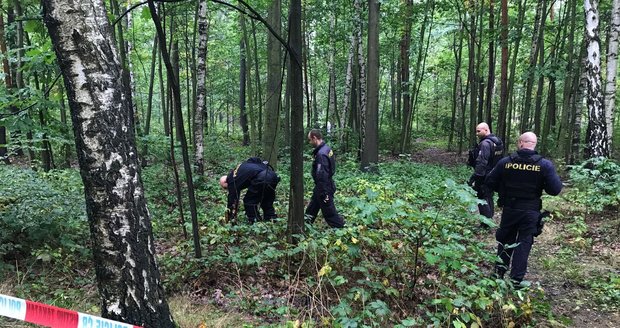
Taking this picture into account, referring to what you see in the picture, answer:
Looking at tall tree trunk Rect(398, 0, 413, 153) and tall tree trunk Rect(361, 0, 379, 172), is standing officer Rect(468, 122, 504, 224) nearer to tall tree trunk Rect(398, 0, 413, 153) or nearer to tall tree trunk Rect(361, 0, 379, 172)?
tall tree trunk Rect(361, 0, 379, 172)

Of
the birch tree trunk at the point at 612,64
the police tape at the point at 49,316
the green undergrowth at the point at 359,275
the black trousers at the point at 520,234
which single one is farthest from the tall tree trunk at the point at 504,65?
the police tape at the point at 49,316

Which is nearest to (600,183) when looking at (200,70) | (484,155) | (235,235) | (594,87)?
(484,155)

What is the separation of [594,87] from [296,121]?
28.6 feet

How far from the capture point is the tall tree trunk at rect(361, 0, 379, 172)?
13.2 metres

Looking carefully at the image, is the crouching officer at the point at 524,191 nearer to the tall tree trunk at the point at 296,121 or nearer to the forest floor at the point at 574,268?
the forest floor at the point at 574,268

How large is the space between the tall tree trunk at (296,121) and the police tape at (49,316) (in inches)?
104

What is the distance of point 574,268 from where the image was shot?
5.97 meters

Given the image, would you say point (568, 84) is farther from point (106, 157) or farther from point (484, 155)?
point (106, 157)

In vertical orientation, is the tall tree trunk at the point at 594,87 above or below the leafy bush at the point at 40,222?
above

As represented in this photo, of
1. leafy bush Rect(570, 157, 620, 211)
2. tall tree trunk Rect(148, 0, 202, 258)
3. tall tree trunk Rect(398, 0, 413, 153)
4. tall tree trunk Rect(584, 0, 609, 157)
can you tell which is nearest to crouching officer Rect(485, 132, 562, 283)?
tall tree trunk Rect(148, 0, 202, 258)

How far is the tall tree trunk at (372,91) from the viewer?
13.2 meters

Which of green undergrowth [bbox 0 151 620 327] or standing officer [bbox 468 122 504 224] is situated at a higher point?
standing officer [bbox 468 122 504 224]

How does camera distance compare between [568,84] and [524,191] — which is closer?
[524,191]

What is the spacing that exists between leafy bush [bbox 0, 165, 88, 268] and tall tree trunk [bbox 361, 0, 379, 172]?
30.1 feet
